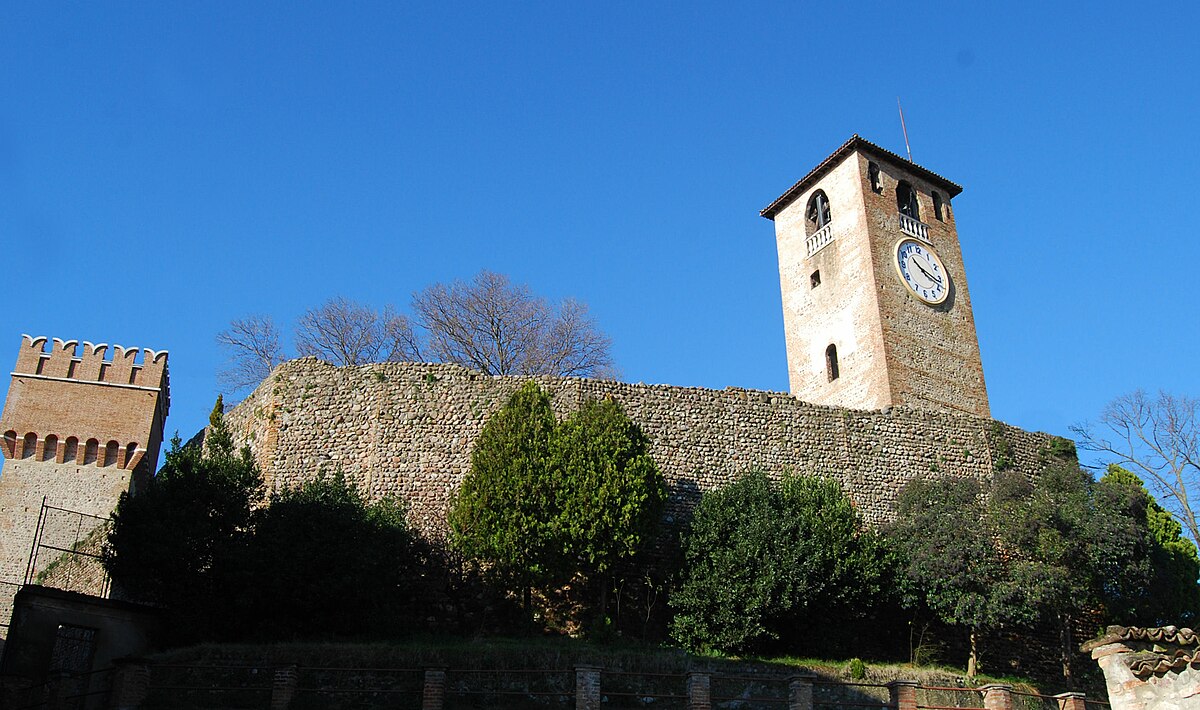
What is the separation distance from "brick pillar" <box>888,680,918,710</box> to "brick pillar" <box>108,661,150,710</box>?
10451mm

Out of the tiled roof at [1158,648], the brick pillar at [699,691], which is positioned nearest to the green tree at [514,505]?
the brick pillar at [699,691]

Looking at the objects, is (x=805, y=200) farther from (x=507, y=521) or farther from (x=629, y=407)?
(x=507, y=521)

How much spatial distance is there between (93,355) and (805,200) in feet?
64.7

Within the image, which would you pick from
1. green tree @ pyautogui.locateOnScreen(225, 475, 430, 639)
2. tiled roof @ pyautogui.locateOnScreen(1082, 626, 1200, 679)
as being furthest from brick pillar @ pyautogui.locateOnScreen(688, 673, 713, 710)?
green tree @ pyautogui.locateOnScreen(225, 475, 430, 639)

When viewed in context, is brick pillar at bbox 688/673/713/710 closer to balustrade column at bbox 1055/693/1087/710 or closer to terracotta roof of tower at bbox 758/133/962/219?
balustrade column at bbox 1055/693/1087/710

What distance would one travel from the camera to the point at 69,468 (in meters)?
25.4

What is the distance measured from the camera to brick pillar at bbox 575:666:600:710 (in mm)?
15016

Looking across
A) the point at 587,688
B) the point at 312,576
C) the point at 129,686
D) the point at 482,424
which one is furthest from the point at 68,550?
the point at 587,688

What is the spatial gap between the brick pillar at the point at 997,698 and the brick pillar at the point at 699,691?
4.23 metres

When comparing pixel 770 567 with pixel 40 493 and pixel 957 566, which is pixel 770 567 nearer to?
pixel 957 566

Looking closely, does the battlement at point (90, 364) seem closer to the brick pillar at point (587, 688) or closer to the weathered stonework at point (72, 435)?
the weathered stonework at point (72, 435)

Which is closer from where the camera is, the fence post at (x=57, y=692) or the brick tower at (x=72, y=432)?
the fence post at (x=57, y=692)

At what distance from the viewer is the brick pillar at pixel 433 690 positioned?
14.9m

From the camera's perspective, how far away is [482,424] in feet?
72.8
